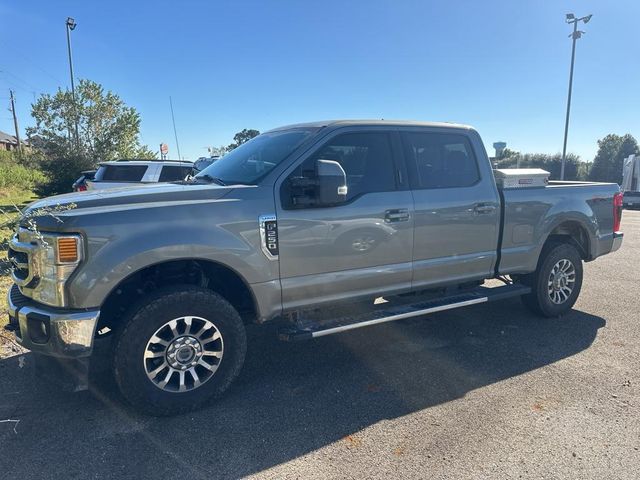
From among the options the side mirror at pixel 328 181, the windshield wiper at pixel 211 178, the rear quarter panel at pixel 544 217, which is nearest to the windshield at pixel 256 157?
the windshield wiper at pixel 211 178

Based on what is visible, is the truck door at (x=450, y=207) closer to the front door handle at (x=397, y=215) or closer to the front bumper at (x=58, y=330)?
the front door handle at (x=397, y=215)

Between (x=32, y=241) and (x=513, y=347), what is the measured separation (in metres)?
4.17

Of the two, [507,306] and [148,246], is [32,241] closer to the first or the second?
[148,246]

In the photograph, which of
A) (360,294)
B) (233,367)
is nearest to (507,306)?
(360,294)

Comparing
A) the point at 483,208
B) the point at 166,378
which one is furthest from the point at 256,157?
the point at 483,208

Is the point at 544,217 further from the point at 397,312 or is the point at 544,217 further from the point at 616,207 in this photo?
the point at 397,312

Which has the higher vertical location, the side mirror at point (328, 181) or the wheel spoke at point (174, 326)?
the side mirror at point (328, 181)

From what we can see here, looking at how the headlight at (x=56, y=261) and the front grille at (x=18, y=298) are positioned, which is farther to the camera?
the front grille at (x=18, y=298)

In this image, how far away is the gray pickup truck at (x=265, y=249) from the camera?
2982 mm

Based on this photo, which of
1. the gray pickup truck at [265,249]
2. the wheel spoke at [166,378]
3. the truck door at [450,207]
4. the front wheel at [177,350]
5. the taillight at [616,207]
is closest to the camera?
the gray pickup truck at [265,249]

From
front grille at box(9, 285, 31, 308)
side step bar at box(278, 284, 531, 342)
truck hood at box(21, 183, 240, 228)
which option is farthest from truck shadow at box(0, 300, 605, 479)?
truck hood at box(21, 183, 240, 228)

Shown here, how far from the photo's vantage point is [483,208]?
180 inches

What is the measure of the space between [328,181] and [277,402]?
1694 mm

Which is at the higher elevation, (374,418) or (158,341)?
(158,341)
